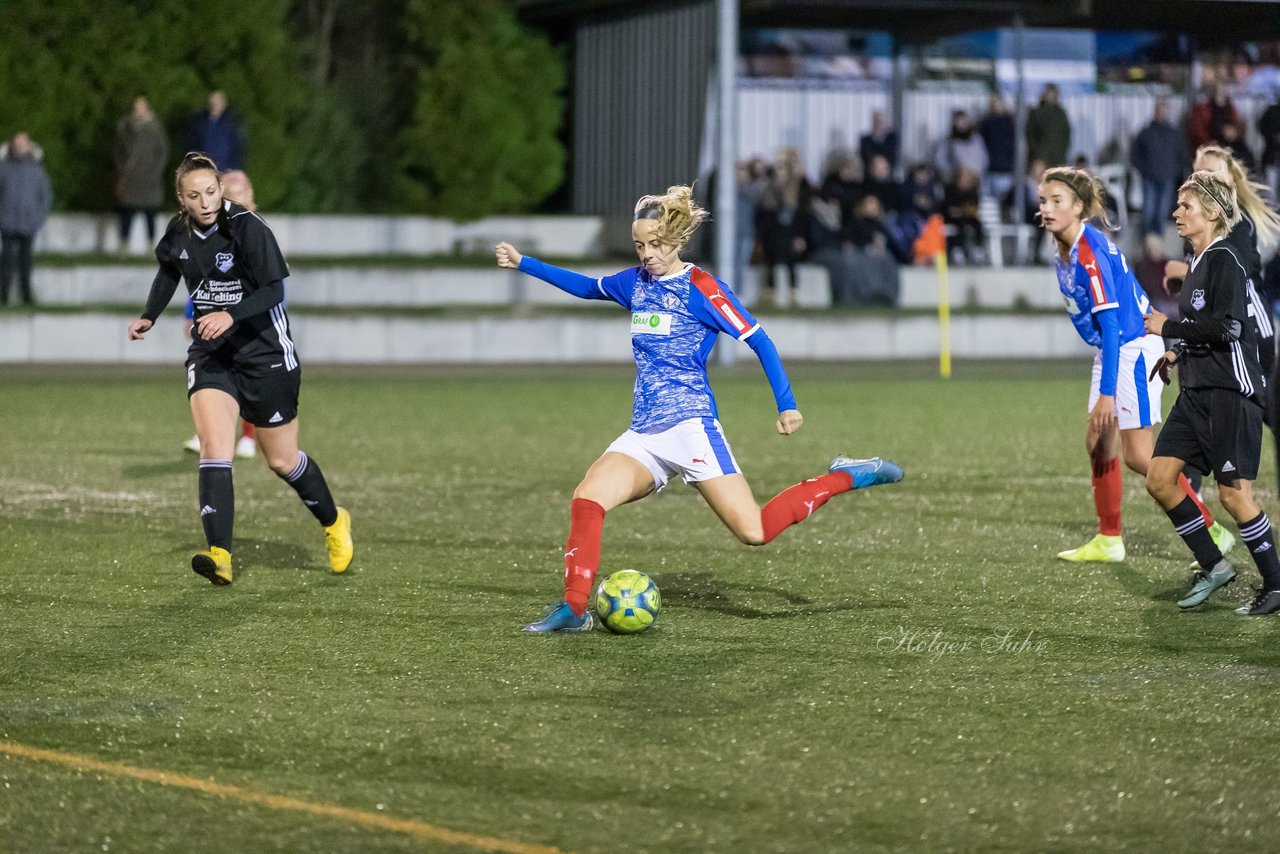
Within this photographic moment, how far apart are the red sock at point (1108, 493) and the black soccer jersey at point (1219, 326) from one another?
4.68 feet

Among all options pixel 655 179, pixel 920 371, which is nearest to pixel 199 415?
pixel 920 371

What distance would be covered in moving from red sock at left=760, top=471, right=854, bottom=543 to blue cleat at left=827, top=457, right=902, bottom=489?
3cm

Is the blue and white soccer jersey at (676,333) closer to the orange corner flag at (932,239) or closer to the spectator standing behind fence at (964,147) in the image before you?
the orange corner flag at (932,239)

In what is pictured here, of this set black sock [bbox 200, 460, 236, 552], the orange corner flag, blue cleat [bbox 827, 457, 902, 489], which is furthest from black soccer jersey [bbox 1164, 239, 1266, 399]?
the orange corner flag

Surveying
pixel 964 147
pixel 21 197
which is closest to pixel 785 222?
pixel 964 147

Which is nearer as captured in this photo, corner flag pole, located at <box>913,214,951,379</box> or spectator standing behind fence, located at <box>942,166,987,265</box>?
corner flag pole, located at <box>913,214,951,379</box>

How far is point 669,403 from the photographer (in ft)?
24.2

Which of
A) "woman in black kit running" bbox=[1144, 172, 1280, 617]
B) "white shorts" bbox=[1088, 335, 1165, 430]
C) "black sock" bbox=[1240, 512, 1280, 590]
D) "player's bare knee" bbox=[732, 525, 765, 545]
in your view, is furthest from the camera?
"white shorts" bbox=[1088, 335, 1165, 430]

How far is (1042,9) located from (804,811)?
23.5 metres

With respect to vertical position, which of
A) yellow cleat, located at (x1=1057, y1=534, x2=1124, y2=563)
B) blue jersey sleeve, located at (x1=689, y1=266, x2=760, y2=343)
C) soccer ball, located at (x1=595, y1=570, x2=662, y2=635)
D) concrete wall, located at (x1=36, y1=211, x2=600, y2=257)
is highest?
blue jersey sleeve, located at (x1=689, y1=266, x2=760, y2=343)

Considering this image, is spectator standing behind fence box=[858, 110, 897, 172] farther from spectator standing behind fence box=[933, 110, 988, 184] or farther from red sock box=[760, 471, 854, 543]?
red sock box=[760, 471, 854, 543]

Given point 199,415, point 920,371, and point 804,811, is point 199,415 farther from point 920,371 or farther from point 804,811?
point 920,371

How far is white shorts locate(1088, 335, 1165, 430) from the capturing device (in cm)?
888

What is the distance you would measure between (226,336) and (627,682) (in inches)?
119
